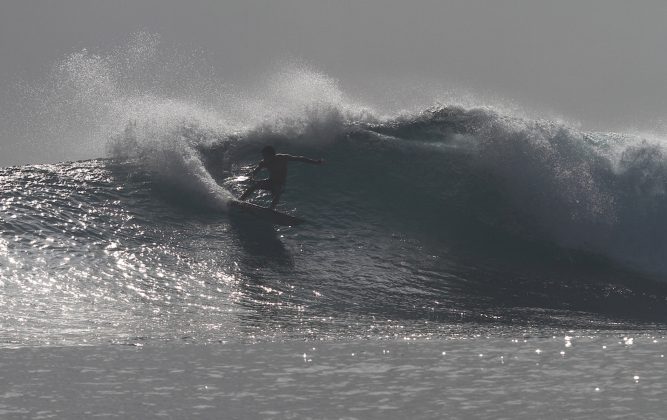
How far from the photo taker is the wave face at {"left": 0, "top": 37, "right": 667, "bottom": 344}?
34.4ft

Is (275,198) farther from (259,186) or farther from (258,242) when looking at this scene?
(258,242)

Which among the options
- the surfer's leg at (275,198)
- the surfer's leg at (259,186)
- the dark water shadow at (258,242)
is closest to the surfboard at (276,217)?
the dark water shadow at (258,242)

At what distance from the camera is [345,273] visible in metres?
12.6

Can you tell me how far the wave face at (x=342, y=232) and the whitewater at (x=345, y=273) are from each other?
0.17 ft

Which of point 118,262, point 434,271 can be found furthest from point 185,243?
point 434,271

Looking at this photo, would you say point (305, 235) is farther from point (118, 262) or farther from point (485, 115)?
point (485, 115)

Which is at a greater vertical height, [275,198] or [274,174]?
[274,174]

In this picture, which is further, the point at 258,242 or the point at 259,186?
the point at 259,186

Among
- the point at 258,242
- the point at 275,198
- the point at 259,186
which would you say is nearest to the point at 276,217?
the point at 275,198

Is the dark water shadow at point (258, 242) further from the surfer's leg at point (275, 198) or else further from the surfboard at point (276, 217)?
the surfer's leg at point (275, 198)

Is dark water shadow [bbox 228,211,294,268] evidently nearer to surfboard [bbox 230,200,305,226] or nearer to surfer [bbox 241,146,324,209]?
surfboard [bbox 230,200,305,226]

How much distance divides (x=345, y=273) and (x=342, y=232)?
7.32 feet

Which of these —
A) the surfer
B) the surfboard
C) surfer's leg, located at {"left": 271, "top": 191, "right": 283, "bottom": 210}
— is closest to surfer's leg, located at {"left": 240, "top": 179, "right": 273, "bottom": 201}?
the surfer

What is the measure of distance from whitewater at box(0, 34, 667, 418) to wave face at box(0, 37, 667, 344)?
0.05 m
